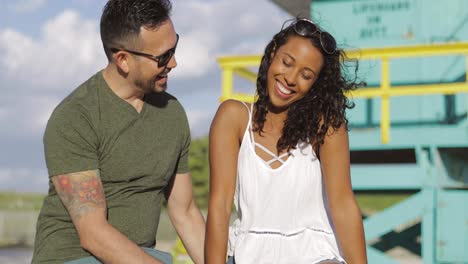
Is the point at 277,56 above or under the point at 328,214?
above

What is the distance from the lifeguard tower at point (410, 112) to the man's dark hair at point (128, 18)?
5.90 m

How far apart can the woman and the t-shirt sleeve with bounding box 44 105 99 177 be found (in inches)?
20.5

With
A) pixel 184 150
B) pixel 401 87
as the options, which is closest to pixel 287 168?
pixel 184 150

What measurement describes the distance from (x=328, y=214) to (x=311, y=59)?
0.65 metres

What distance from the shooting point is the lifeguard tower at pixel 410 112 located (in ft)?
30.6

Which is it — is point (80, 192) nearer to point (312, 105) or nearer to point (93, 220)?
point (93, 220)

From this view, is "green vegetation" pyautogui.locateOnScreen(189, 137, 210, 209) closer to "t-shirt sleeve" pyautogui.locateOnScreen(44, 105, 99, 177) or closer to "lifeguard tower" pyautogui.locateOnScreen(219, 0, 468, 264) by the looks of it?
"lifeguard tower" pyautogui.locateOnScreen(219, 0, 468, 264)

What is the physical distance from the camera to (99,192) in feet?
11.6

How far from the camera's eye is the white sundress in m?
3.38

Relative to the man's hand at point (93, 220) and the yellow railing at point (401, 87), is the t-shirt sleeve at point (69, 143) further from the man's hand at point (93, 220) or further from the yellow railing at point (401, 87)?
the yellow railing at point (401, 87)

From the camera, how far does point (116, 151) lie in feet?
11.9

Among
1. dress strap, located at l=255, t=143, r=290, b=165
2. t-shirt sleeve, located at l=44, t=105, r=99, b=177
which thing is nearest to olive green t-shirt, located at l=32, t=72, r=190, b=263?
t-shirt sleeve, located at l=44, t=105, r=99, b=177

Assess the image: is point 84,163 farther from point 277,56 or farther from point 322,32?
point 322,32

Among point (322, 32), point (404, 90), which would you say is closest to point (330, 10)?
point (404, 90)
